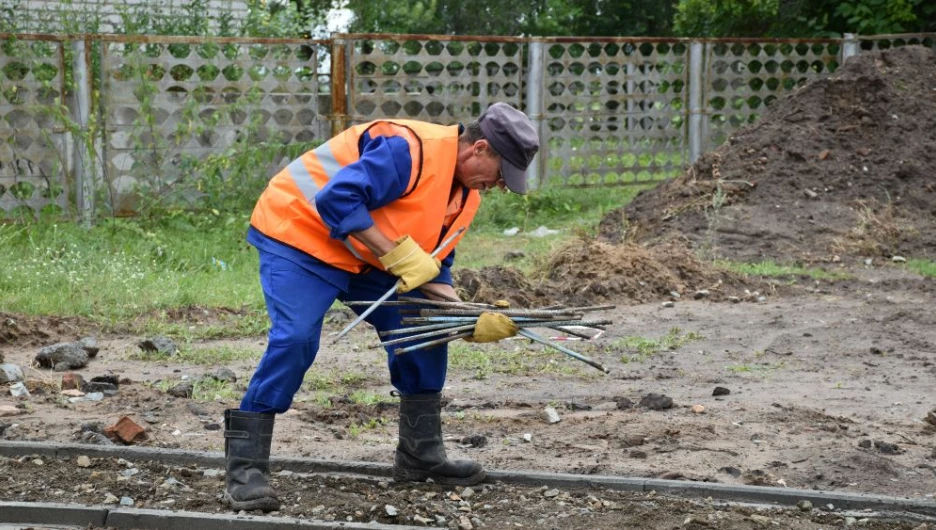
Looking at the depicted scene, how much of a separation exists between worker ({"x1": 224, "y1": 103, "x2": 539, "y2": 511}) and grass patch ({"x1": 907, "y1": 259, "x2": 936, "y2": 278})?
7.40 metres

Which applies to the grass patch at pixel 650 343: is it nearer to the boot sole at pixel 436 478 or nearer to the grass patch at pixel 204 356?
the grass patch at pixel 204 356

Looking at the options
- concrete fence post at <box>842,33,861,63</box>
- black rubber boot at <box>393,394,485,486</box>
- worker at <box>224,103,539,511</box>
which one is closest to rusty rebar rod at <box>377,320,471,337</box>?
worker at <box>224,103,539,511</box>

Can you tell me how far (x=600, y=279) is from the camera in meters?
9.95

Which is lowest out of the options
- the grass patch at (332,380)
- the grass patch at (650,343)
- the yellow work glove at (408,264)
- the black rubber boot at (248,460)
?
the grass patch at (650,343)

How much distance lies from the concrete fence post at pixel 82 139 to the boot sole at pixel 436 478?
302 inches

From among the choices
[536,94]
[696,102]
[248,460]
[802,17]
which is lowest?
[248,460]

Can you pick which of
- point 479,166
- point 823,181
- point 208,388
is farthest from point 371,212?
point 823,181

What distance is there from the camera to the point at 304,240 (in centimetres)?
459

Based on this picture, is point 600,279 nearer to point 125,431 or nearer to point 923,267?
point 923,267

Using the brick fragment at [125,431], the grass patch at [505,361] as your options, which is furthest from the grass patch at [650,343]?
the brick fragment at [125,431]

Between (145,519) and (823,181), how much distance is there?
10093 millimetres

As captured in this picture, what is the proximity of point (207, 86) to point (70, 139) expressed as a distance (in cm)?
151

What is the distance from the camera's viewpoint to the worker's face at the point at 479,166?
15.2 feet

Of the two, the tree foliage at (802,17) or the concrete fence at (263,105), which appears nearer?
the concrete fence at (263,105)
